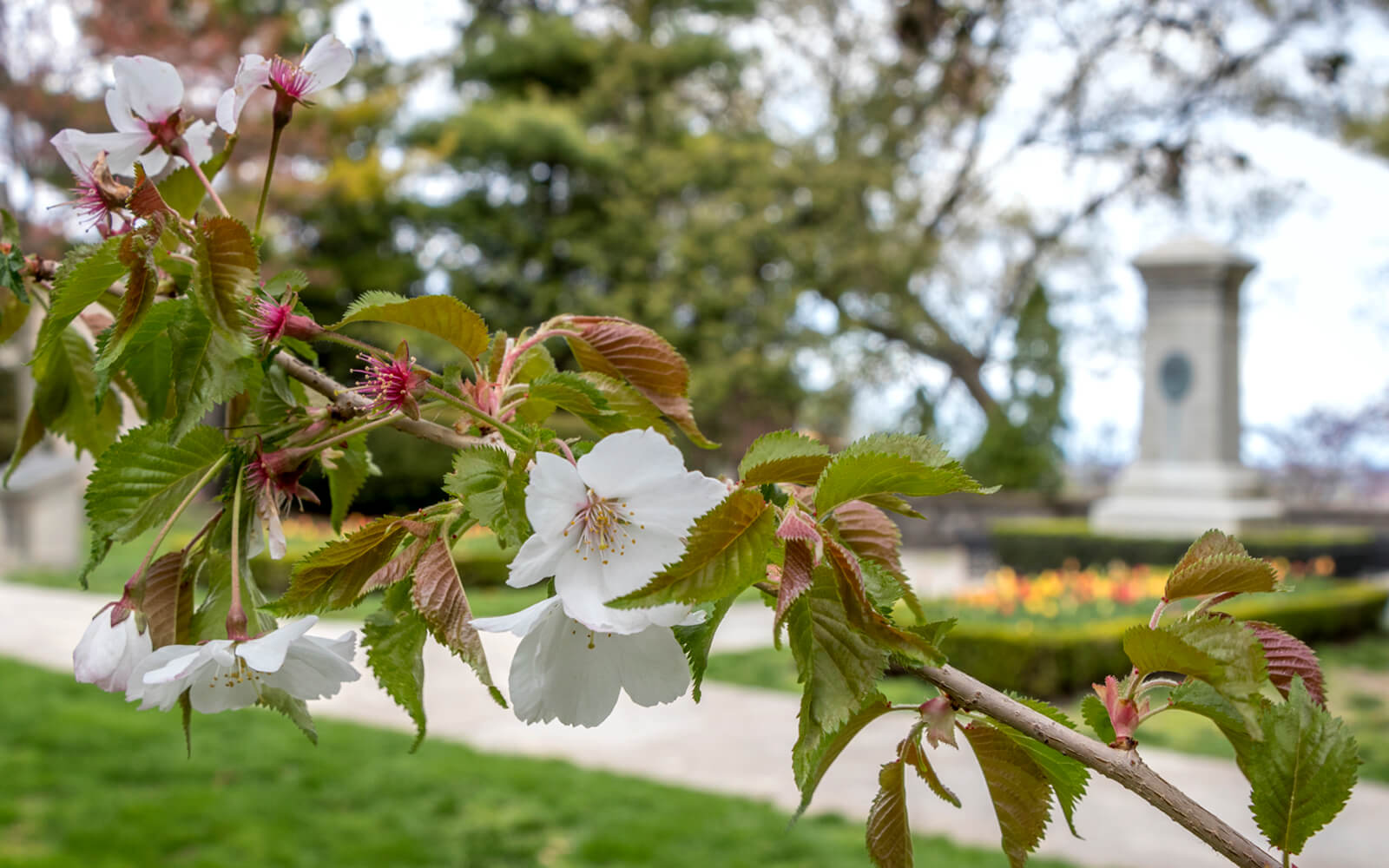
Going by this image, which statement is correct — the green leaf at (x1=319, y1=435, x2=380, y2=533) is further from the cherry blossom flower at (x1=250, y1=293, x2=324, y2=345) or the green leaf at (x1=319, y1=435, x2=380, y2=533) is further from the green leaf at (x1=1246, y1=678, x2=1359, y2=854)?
the green leaf at (x1=1246, y1=678, x2=1359, y2=854)

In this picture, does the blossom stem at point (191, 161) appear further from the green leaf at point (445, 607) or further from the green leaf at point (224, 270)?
the green leaf at point (445, 607)

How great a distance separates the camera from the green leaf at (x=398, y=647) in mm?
552

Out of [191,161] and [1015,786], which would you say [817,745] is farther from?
[191,161]

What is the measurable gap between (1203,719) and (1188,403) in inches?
241

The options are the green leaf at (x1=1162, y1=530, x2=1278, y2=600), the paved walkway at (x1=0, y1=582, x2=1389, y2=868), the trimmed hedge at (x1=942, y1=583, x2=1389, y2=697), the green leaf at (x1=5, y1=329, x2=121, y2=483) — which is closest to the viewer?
the green leaf at (x1=1162, y1=530, x2=1278, y2=600)

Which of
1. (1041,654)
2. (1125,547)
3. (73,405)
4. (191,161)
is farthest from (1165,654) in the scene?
(1125,547)

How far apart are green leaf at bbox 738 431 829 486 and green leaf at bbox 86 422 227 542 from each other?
11.1 inches

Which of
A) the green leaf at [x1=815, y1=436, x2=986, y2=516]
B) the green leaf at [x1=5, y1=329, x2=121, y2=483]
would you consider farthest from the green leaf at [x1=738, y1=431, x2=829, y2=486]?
the green leaf at [x1=5, y1=329, x2=121, y2=483]

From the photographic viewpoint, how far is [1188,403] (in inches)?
418

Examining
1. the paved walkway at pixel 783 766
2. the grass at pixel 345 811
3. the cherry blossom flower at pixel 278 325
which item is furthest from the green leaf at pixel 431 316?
the paved walkway at pixel 783 766

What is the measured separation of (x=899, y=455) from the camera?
0.46 metres

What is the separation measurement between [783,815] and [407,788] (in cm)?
136

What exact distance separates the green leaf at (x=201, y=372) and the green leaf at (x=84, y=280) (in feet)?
0.13

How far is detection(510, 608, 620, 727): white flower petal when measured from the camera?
51cm
